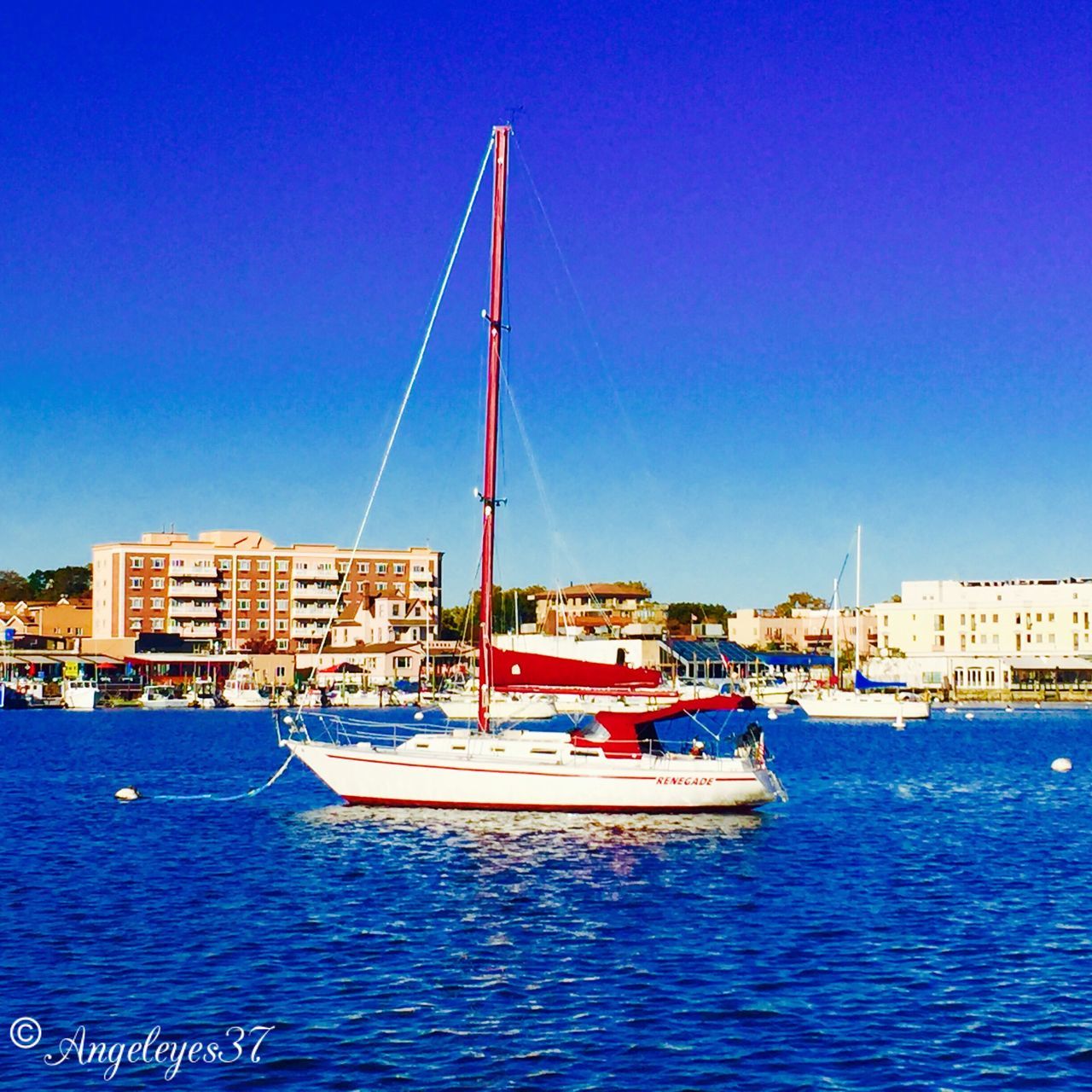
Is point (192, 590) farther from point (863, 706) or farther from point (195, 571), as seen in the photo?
point (863, 706)

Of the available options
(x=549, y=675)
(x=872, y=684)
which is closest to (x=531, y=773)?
(x=549, y=675)

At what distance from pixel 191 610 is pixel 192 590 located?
2.62 metres

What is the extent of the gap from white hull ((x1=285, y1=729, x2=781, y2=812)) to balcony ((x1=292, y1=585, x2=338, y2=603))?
145 metres

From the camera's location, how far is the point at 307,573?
18850 cm

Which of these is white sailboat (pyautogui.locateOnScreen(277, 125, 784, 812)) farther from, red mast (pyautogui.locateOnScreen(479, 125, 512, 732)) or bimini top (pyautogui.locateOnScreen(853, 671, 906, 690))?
bimini top (pyautogui.locateOnScreen(853, 671, 906, 690))

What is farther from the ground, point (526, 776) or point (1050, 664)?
point (1050, 664)

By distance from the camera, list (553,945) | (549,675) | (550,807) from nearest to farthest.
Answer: (553,945) < (550,807) < (549,675)

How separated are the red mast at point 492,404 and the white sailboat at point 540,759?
0.14 ft

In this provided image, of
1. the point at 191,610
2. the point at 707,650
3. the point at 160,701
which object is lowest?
the point at 160,701

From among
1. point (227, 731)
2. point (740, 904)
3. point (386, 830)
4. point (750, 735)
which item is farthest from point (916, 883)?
point (227, 731)

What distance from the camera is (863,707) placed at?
124625 mm

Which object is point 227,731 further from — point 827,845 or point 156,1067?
point 156,1067

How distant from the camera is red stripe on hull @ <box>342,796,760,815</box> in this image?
1700 inches

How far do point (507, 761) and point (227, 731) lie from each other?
64.4 metres
